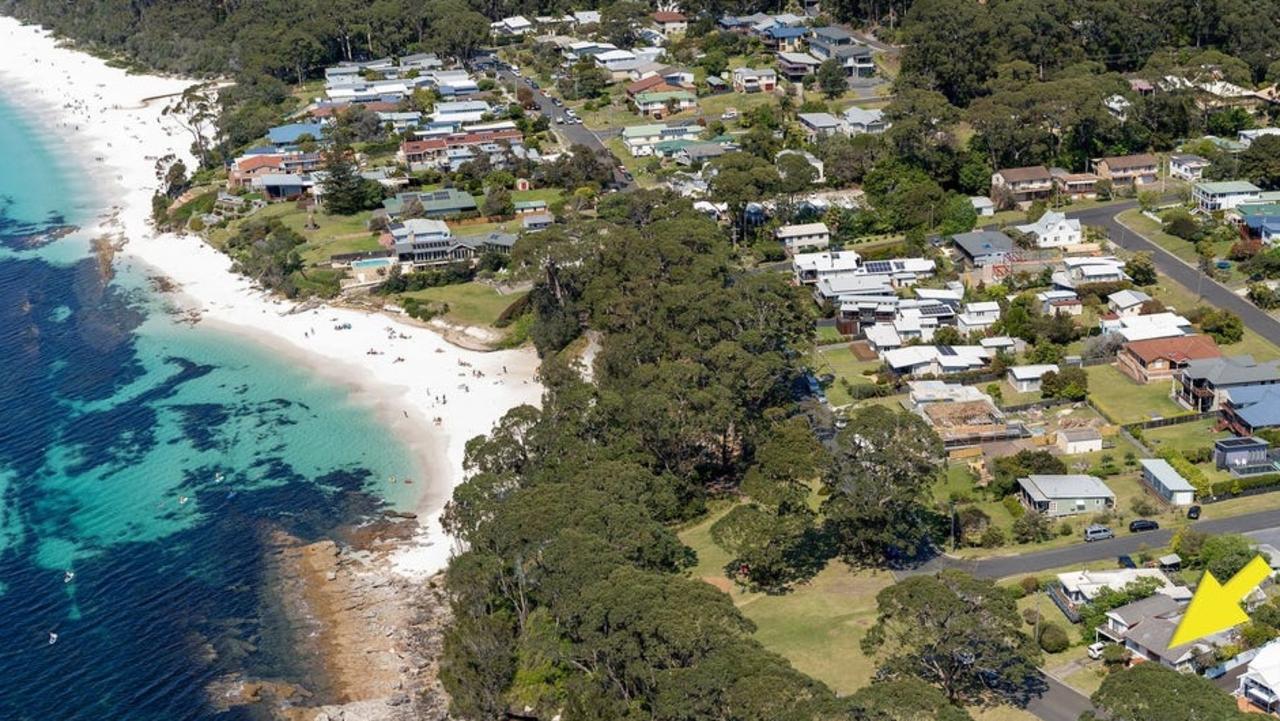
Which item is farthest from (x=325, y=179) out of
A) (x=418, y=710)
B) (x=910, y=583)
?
(x=910, y=583)

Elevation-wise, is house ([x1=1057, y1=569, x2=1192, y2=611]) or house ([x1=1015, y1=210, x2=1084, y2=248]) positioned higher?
house ([x1=1015, y1=210, x2=1084, y2=248])

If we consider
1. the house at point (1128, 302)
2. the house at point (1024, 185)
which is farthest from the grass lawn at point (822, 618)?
the house at point (1024, 185)

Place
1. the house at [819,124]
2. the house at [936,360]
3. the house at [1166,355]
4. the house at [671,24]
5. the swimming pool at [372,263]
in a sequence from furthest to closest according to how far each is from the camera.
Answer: the house at [671,24], the house at [819,124], the swimming pool at [372,263], the house at [936,360], the house at [1166,355]

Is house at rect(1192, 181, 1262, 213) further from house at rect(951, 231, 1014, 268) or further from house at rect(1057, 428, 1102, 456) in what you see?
house at rect(1057, 428, 1102, 456)

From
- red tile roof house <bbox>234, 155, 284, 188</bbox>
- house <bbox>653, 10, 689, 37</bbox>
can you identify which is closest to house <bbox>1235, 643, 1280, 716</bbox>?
red tile roof house <bbox>234, 155, 284, 188</bbox>

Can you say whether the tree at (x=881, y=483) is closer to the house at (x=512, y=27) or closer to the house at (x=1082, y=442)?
the house at (x=1082, y=442)

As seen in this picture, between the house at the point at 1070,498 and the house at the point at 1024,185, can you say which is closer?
the house at the point at 1070,498

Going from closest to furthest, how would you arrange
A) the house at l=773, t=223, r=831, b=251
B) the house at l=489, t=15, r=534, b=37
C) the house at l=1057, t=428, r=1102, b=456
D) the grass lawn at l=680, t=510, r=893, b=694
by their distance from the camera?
the grass lawn at l=680, t=510, r=893, b=694 → the house at l=1057, t=428, r=1102, b=456 → the house at l=773, t=223, r=831, b=251 → the house at l=489, t=15, r=534, b=37
